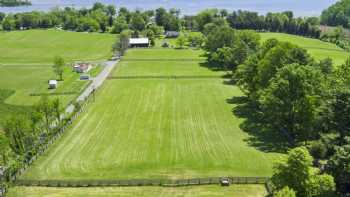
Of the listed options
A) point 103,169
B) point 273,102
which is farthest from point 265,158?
point 103,169

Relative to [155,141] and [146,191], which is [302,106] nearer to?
[155,141]

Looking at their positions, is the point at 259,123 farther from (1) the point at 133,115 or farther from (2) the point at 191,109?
(1) the point at 133,115

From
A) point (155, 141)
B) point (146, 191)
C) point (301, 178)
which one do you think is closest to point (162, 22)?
point (155, 141)

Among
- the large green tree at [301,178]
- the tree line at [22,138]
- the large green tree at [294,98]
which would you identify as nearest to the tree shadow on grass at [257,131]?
the large green tree at [294,98]

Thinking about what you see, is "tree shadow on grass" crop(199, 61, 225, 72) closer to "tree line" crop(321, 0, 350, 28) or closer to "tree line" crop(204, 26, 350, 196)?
"tree line" crop(204, 26, 350, 196)

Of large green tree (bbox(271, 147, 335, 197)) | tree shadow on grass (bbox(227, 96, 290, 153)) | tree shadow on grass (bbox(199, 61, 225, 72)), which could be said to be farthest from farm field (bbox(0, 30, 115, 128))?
large green tree (bbox(271, 147, 335, 197))
